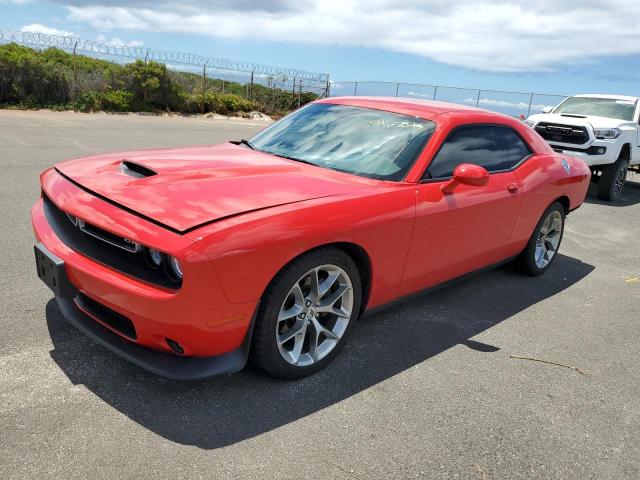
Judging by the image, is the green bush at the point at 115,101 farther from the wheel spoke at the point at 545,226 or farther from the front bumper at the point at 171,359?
the front bumper at the point at 171,359

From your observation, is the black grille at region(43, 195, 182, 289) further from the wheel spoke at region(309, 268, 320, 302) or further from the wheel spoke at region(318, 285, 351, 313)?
the wheel spoke at region(318, 285, 351, 313)

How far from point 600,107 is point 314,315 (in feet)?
34.3

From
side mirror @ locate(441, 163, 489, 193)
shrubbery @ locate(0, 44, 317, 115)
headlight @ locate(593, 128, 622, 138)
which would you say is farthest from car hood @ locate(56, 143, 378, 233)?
shrubbery @ locate(0, 44, 317, 115)

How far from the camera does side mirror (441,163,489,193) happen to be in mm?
3588

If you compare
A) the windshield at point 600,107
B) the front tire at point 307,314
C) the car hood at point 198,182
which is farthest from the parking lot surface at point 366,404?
the windshield at point 600,107

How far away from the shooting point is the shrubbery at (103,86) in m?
18.7

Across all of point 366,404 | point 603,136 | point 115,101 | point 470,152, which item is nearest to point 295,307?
point 366,404

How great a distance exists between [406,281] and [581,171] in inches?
117

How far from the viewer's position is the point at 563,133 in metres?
10.3

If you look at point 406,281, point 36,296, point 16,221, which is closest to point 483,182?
point 406,281

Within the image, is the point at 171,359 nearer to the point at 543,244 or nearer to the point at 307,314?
the point at 307,314

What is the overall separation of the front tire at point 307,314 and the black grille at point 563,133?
836 centimetres

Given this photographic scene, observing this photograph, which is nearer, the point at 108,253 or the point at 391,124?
the point at 108,253

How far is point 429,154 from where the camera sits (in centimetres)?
370
